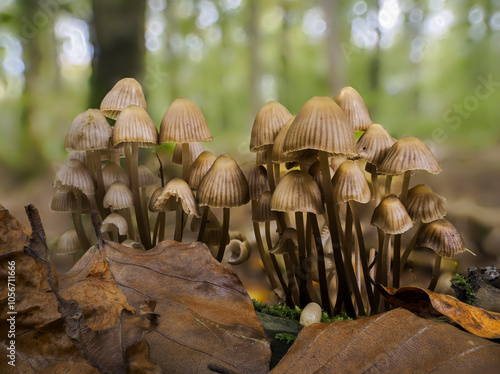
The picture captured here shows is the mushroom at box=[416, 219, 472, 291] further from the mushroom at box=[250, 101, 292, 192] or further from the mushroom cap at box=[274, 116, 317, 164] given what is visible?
the mushroom at box=[250, 101, 292, 192]

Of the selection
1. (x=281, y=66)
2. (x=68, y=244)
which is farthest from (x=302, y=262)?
(x=281, y=66)

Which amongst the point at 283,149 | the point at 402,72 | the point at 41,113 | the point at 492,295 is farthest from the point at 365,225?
the point at 41,113

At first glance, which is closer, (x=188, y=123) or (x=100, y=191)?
(x=188, y=123)

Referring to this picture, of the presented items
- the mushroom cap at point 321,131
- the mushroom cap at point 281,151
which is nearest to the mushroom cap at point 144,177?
the mushroom cap at point 281,151

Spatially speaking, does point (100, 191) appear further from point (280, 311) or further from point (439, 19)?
point (439, 19)

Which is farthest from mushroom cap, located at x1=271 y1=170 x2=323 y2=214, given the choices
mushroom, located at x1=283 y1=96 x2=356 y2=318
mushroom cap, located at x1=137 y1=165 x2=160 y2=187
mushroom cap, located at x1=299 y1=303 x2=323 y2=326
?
mushroom cap, located at x1=137 y1=165 x2=160 y2=187

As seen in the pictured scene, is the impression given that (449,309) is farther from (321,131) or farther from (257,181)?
(257,181)
